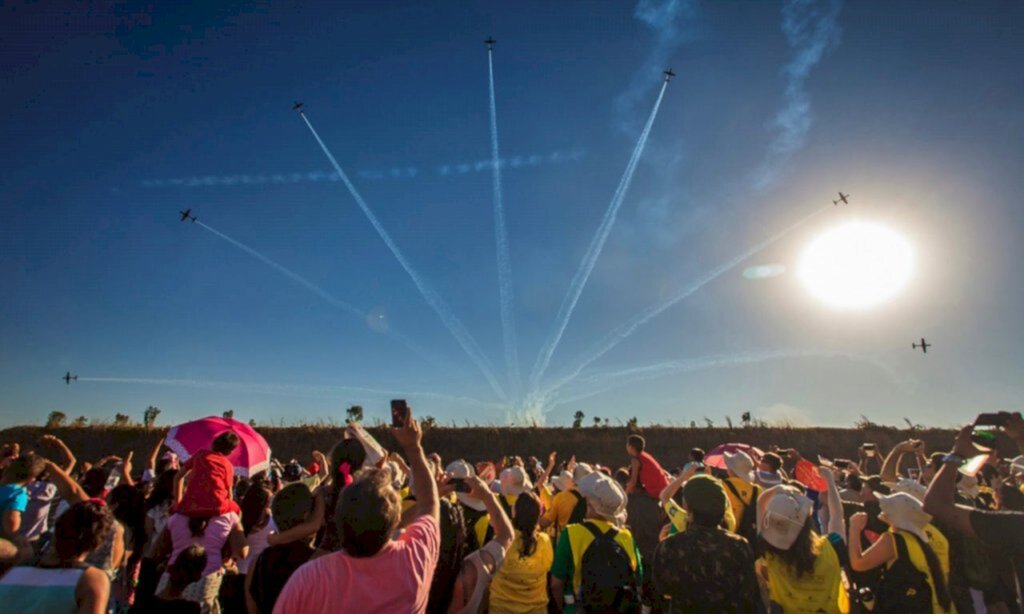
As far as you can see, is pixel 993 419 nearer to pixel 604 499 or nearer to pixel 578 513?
pixel 604 499

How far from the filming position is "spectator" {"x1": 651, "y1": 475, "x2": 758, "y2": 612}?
3649mm

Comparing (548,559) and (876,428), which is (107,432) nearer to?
(548,559)

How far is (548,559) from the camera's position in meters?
5.02

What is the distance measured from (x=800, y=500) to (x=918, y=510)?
1.46 meters

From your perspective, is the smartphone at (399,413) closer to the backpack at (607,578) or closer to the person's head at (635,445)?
the backpack at (607,578)

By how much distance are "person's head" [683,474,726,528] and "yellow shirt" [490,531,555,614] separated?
1.77 meters

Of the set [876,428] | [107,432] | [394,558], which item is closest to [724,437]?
[876,428]

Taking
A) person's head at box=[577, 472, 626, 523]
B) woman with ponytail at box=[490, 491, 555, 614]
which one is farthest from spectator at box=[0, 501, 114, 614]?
person's head at box=[577, 472, 626, 523]

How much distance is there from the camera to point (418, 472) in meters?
3.03

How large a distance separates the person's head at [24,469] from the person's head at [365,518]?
4844 mm

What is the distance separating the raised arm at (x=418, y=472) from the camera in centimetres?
301

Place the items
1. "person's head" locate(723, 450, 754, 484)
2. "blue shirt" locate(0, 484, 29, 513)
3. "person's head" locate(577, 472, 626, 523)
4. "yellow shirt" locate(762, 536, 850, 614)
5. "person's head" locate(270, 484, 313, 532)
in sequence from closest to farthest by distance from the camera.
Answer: "person's head" locate(270, 484, 313, 532) → "yellow shirt" locate(762, 536, 850, 614) → "person's head" locate(577, 472, 626, 523) → "blue shirt" locate(0, 484, 29, 513) → "person's head" locate(723, 450, 754, 484)

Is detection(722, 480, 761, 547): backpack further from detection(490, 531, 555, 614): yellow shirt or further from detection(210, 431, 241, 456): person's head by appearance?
detection(210, 431, 241, 456): person's head

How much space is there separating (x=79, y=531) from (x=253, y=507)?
2.24m
